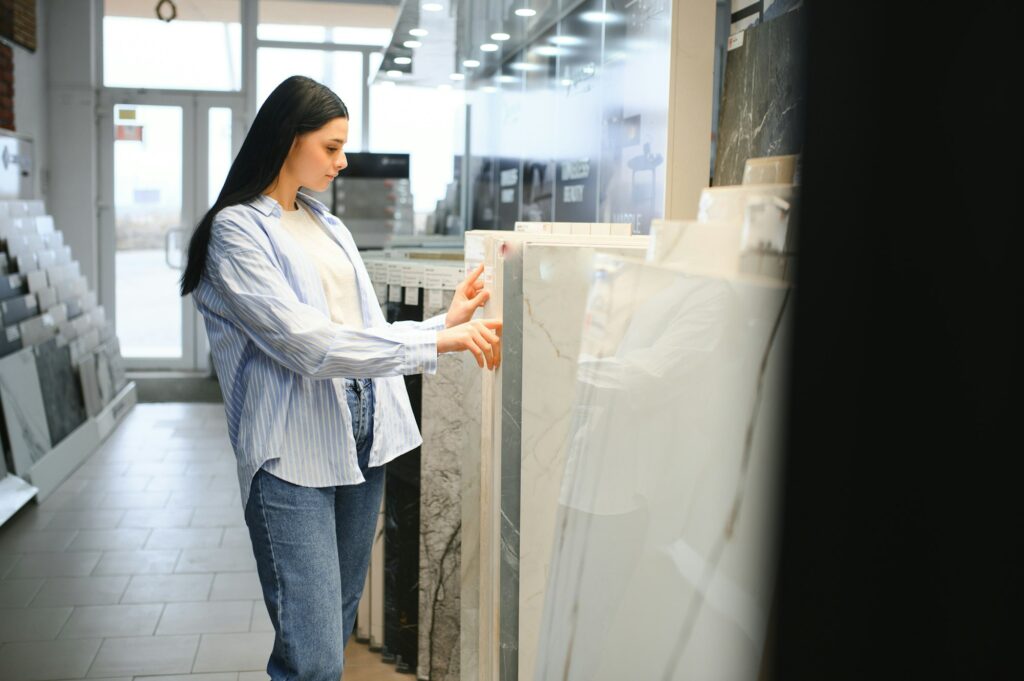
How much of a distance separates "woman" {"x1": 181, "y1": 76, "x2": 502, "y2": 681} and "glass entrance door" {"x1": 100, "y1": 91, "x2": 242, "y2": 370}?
863 cm

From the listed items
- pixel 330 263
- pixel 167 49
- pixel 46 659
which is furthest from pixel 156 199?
pixel 330 263

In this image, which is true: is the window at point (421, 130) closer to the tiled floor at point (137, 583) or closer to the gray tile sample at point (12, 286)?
the gray tile sample at point (12, 286)

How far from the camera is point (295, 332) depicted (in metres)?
1.91

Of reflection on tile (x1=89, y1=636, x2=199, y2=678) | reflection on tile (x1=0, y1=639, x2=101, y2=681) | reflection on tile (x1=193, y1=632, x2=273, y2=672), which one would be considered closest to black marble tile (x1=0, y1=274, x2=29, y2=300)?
reflection on tile (x1=0, y1=639, x2=101, y2=681)

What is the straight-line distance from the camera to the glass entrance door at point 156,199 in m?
10.3

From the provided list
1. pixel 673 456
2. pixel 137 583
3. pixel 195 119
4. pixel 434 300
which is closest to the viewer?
pixel 673 456

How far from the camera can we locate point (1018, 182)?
0.40 metres

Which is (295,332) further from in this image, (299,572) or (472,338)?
(299,572)

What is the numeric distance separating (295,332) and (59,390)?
16.3 ft

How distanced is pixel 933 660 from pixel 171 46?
11072 millimetres

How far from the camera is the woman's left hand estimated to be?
222cm

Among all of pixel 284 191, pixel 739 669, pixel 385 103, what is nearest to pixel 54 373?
pixel 284 191

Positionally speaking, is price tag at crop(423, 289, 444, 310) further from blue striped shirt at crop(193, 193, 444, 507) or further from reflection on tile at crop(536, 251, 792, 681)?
reflection on tile at crop(536, 251, 792, 681)

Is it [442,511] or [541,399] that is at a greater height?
[541,399]
